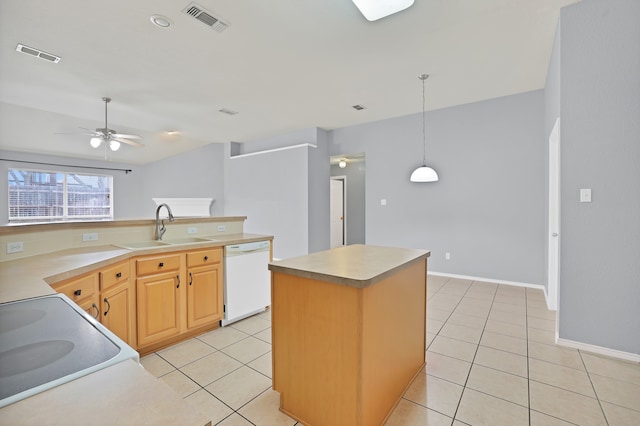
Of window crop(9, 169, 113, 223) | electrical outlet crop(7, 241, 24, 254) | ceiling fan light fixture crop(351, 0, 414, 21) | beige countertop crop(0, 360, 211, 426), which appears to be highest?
ceiling fan light fixture crop(351, 0, 414, 21)

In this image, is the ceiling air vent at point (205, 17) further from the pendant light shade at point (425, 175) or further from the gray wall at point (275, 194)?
the gray wall at point (275, 194)

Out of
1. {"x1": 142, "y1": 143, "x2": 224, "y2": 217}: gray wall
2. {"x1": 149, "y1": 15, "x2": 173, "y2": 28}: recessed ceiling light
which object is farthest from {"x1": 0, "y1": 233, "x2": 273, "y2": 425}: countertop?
{"x1": 142, "y1": 143, "x2": 224, "y2": 217}: gray wall

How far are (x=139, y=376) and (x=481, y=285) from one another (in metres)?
4.73

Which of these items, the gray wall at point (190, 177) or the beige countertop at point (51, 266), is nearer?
the beige countertop at point (51, 266)

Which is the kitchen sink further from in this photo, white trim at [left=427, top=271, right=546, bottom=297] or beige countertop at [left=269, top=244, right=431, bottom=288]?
white trim at [left=427, top=271, right=546, bottom=297]

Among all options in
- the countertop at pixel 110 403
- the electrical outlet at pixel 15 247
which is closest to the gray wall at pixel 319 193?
the electrical outlet at pixel 15 247

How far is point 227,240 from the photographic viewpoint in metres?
2.93

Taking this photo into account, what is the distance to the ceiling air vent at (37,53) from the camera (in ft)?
9.77

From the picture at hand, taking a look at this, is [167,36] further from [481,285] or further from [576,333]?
[481,285]

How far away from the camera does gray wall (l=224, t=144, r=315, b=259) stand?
607cm

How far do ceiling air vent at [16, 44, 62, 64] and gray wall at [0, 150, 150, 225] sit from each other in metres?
4.83

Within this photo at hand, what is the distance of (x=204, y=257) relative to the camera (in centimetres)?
274

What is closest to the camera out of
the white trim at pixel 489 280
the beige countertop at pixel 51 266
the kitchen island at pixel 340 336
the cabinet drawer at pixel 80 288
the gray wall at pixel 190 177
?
the beige countertop at pixel 51 266

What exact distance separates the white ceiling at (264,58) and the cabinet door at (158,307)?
88.4 inches
